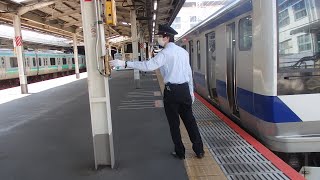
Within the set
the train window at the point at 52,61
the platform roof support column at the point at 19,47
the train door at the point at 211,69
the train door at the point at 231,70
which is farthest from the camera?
the train window at the point at 52,61

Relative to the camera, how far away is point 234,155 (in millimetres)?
4375

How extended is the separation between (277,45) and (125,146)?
2659 mm

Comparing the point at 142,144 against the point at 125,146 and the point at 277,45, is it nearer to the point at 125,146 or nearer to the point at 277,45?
the point at 125,146

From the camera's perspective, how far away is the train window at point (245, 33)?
500 cm

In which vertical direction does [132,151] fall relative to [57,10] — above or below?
below

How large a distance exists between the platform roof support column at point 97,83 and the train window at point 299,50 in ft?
7.29

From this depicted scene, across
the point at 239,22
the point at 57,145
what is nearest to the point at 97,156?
the point at 57,145

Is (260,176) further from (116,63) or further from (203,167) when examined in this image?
(116,63)

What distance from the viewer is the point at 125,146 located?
5.15 metres

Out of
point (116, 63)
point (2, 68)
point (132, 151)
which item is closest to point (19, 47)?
point (2, 68)

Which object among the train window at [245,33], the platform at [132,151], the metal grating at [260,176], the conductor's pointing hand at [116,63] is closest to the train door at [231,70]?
the platform at [132,151]

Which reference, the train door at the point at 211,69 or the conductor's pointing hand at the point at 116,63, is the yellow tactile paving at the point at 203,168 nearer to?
the conductor's pointing hand at the point at 116,63

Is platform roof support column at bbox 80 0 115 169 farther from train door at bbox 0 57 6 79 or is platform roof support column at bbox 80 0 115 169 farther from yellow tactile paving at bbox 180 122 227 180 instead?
train door at bbox 0 57 6 79

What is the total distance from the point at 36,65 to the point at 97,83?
2335 cm
